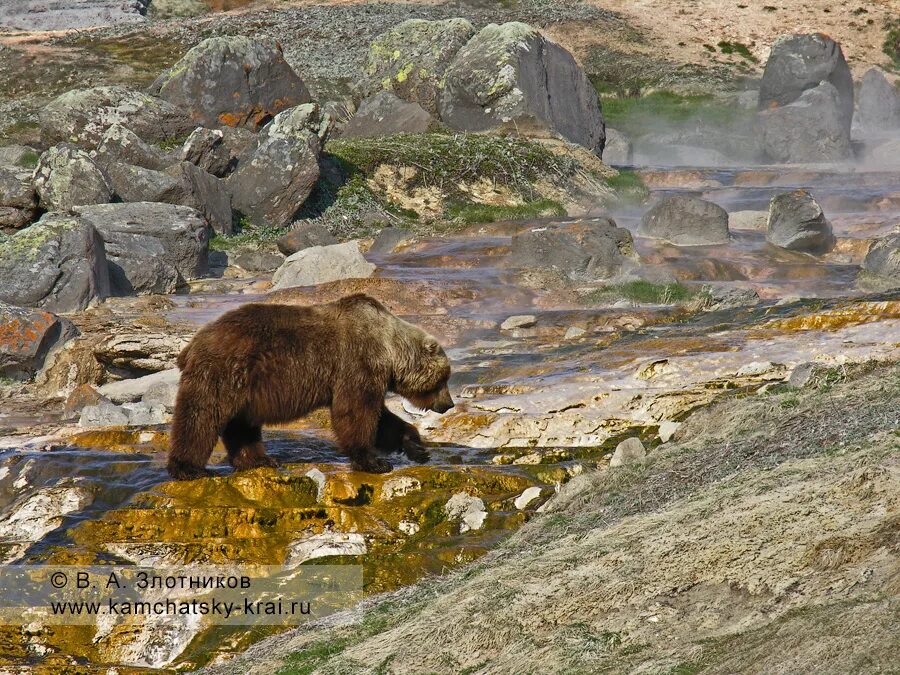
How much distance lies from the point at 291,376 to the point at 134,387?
629cm

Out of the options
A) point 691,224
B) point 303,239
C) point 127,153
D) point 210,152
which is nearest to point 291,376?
point 303,239

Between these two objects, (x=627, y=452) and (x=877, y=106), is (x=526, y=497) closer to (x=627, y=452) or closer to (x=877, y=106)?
(x=627, y=452)

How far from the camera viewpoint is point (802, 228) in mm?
23094

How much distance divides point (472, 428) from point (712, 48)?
49913mm

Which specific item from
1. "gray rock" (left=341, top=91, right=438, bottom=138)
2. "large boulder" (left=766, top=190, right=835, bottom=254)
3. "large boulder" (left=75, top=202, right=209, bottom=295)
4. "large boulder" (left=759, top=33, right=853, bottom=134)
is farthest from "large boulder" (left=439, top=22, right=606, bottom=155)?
"large boulder" (left=75, top=202, right=209, bottom=295)

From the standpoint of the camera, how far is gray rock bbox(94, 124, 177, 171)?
84.4ft

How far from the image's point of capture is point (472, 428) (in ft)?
37.7

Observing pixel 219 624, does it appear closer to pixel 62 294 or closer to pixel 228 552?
pixel 228 552

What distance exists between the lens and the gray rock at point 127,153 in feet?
84.4

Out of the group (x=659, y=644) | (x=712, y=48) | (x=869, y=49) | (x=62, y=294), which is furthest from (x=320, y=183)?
(x=869, y=49)

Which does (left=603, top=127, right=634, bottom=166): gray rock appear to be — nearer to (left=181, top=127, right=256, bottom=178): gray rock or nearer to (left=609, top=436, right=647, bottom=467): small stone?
(left=181, top=127, right=256, bottom=178): gray rock

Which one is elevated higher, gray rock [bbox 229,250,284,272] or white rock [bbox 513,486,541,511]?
white rock [bbox 513,486,541,511]

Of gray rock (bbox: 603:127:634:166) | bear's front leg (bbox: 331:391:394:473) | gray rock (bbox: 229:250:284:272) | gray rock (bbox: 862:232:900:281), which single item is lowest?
gray rock (bbox: 603:127:634:166)

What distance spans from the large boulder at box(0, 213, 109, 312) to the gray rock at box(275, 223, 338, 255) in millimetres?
4995
